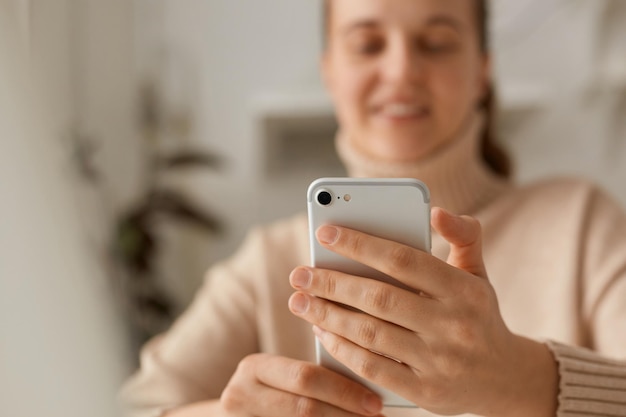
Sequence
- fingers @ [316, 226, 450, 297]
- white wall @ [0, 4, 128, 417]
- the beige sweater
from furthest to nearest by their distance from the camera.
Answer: the beige sweater
white wall @ [0, 4, 128, 417]
fingers @ [316, 226, 450, 297]

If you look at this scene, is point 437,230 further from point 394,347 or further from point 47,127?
point 47,127

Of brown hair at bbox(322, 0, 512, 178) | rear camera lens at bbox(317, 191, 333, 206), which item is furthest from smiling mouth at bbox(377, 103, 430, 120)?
rear camera lens at bbox(317, 191, 333, 206)

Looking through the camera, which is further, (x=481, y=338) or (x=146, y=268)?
(x=146, y=268)

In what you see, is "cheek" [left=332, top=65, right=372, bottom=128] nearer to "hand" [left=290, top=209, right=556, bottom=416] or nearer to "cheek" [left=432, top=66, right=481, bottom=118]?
"cheek" [left=432, top=66, right=481, bottom=118]

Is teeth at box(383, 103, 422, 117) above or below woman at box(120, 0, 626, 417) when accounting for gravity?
above

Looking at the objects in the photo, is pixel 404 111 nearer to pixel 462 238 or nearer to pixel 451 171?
pixel 451 171

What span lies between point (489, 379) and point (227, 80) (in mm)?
1095

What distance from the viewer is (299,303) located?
1.24ft

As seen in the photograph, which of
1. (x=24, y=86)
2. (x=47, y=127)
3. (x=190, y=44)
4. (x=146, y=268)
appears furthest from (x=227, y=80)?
(x=24, y=86)

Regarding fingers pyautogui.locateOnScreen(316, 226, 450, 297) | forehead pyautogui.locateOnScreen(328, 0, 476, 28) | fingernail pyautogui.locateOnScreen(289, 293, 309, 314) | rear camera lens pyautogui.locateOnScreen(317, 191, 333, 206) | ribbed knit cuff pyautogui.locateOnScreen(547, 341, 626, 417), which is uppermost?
forehead pyautogui.locateOnScreen(328, 0, 476, 28)

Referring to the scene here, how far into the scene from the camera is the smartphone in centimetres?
39

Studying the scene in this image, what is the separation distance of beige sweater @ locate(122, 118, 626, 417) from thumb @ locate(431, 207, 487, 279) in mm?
193

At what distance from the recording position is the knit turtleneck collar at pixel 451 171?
66cm

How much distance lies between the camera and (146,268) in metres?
1.24
